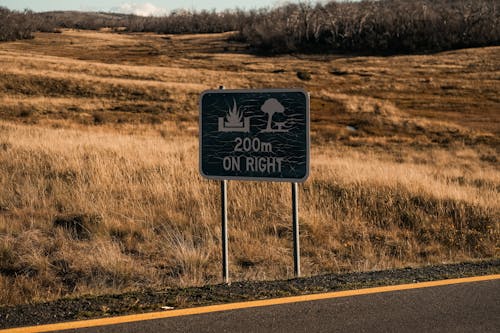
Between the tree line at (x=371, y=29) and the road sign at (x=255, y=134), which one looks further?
the tree line at (x=371, y=29)

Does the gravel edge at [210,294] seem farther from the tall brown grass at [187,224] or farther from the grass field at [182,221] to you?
the tall brown grass at [187,224]

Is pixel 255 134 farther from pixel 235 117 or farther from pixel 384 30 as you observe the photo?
pixel 384 30

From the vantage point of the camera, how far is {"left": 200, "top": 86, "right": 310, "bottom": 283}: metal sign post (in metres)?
5.88

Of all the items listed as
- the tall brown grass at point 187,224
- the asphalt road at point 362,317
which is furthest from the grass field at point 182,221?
the asphalt road at point 362,317

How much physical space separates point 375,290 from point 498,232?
4909mm

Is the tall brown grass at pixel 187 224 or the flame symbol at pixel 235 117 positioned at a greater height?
the flame symbol at pixel 235 117

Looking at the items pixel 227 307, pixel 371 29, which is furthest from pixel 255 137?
pixel 371 29

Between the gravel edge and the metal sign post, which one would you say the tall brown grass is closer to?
the gravel edge

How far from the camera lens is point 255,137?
6102mm

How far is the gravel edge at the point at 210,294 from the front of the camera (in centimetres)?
446

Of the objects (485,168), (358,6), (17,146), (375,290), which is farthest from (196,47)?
(375,290)

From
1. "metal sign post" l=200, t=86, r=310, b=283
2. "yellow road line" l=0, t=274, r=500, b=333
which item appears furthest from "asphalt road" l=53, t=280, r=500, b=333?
"metal sign post" l=200, t=86, r=310, b=283

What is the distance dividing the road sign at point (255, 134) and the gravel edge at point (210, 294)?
40.2 inches

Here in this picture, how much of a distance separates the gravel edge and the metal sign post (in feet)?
2.06
